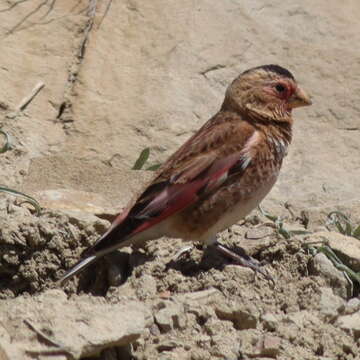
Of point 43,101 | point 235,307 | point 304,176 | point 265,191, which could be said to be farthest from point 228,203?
point 43,101

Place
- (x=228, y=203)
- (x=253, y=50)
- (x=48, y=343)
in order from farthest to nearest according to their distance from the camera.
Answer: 1. (x=253, y=50)
2. (x=228, y=203)
3. (x=48, y=343)

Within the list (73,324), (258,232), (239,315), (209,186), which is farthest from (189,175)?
(73,324)

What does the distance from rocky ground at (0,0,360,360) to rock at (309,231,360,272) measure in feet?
0.03

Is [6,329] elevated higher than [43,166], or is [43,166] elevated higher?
[6,329]

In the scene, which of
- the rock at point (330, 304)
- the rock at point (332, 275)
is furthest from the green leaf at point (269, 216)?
the rock at point (330, 304)

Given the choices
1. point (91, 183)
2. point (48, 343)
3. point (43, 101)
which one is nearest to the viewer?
point (48, 343)

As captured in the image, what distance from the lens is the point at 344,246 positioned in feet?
21.3

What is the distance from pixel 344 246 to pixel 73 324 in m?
2.10

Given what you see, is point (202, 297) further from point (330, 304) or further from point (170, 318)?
point (330, 304)

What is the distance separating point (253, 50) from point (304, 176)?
1.31 metres

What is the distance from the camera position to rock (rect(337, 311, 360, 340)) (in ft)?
19.1

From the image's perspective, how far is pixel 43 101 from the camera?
26.4 feet

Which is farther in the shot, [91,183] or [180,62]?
[180,62]

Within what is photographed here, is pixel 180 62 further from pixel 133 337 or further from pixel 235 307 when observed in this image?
pixel 133 337
